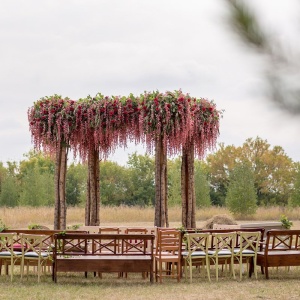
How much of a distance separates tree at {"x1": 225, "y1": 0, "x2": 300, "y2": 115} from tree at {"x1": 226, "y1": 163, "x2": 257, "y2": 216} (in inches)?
946

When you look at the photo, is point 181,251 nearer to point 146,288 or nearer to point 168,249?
point 168,249

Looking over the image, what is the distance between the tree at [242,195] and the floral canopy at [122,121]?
12.7 m

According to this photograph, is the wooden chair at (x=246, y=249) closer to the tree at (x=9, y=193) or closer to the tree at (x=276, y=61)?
the tree at (x=276, y=61)

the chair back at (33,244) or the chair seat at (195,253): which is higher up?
the chair back at (33,244)

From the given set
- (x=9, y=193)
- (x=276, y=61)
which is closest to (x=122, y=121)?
(x=276, y=61)

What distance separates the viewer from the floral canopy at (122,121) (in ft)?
46.2

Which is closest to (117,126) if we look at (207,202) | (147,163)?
(207,202)

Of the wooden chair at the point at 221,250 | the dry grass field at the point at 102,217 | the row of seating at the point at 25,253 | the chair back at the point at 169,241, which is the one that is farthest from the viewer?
the dry grass field at the point at 102,217

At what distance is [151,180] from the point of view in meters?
40.1

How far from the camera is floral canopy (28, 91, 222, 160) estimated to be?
14.1 metres

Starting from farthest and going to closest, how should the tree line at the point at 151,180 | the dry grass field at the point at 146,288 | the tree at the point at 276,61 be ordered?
the tree line at the point at 151,180 → the dry grass field at the point at 146,288 → the tree at the point at 276,61

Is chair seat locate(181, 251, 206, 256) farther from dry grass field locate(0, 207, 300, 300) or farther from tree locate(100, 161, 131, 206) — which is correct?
tree locate(100, 161, 131, 206)

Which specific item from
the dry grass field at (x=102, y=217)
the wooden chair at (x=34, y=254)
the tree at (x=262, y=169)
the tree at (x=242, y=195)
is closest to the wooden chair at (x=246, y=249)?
the wooden chair at (x=34, y=254)

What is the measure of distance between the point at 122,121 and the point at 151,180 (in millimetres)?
25539
